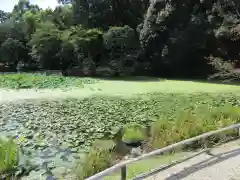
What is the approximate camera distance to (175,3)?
80.0ft

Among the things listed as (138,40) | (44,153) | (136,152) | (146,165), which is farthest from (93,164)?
(138,40)

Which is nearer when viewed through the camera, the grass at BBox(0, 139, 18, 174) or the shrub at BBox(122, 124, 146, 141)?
the grass at BBox(0, 139, 18, 174)

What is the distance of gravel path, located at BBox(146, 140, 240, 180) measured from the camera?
15.1ft

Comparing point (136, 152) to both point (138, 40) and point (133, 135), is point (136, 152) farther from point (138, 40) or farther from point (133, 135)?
point (138, 40)

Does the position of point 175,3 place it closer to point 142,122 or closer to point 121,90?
point 121,90

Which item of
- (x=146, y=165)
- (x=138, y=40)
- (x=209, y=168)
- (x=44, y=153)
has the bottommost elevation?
(x=44, y=153)

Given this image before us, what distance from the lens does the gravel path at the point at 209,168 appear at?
181 inches

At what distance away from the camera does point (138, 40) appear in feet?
89.7

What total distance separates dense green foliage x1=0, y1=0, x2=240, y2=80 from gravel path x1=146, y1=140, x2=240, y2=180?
15.8 meters

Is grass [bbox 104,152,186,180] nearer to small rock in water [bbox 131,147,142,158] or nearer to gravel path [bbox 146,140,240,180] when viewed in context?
gravel path [bbox 146,140,240,180]

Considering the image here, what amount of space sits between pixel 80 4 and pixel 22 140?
23.1m

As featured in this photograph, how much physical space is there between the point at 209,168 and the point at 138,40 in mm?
22961

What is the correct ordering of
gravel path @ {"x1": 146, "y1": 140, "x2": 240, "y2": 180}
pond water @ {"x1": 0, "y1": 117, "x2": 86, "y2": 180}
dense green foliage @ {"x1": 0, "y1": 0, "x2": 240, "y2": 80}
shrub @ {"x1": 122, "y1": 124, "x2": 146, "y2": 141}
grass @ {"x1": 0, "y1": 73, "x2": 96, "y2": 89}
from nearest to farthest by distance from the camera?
gravel path @ {"x1": 146, "y1": 140, "x2": 240, "y2": 180}
pond water @ {"x1": 0, "y1": 117, "x2": 86, "y2": 180}
shrub @ {"x1": 122, "y1": 124, "x2": 146, "y2": 141}
grass @ {"x1": 0, "y1": 73, "x2": 96, "y2": 89}
dense green foliage @ {"x1": 0, "y1": 0, "x2": 240, "y2": 80}

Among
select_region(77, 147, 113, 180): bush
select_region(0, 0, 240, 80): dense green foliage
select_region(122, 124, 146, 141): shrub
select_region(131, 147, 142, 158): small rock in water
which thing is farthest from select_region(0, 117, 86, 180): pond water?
select_region(0, 0, 240, 80): dense green foliage
